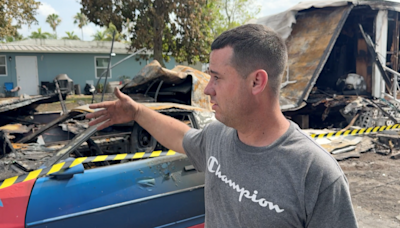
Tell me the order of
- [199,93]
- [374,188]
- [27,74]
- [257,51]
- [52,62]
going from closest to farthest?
1. [257,51]
2. [199,93]
3. [374,188]
4. [27,74]
5. [52,62]

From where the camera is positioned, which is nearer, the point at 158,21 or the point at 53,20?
the point at 158,21

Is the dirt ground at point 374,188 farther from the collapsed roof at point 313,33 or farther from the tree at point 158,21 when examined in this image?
the tree at point 158,21

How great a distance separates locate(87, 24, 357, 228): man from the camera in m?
1.04

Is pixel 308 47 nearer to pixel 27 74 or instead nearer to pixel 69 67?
pixel 69 67

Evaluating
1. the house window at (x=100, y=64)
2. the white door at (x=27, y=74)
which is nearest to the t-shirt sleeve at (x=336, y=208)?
the white door at (x=27, y=74)

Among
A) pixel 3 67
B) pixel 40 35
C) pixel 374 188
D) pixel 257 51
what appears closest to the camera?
pixel 257 51

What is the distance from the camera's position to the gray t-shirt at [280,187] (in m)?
1.02

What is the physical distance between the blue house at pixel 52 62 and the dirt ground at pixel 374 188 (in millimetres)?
13763

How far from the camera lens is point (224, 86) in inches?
48.1

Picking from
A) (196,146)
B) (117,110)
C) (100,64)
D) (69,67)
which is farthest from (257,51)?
(100,64)

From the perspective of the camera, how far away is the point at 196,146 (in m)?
1.58

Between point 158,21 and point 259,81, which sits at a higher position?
point 158,21

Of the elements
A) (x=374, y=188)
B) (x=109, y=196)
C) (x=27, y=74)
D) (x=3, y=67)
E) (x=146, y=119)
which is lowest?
(x=374, y=188)

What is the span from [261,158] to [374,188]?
4.55 m
